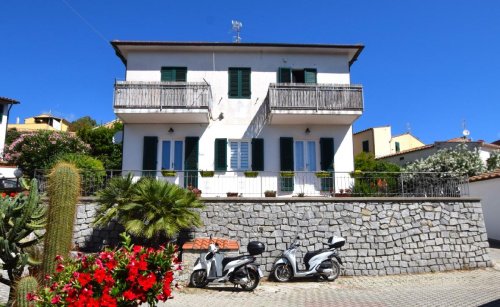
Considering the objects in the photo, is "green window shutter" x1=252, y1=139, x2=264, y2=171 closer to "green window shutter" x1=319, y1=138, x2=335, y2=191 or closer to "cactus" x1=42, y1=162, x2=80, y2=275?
"green window shutter" x1=319, y1=138, x2=335, y2=191

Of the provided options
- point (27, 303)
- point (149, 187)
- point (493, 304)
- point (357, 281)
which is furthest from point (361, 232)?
point (27, 303)

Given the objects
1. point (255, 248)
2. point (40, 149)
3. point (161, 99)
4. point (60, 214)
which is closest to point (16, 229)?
point (60, 214)

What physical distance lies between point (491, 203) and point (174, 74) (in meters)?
16.3

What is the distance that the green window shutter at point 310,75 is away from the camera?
1684cm

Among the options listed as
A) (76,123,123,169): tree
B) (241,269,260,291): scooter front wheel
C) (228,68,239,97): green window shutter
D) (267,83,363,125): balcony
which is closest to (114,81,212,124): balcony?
(228,68,239,97): green window shutter

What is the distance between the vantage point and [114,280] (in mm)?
4414

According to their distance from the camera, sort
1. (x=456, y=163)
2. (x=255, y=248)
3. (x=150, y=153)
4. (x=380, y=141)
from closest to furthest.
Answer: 1. (x=255, y=248)
2. (x=150, y=153)
3. (x=456, y=163)
4. (x=380, y=141)

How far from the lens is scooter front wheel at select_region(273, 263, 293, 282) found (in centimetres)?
1107

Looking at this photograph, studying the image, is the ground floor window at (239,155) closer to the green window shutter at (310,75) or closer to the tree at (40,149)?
the green window shutter at (310,75)

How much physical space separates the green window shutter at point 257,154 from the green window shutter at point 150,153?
4.14 metres

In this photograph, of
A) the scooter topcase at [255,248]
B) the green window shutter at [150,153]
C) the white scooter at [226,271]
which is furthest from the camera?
Answer: the green window shutter at [150,153]

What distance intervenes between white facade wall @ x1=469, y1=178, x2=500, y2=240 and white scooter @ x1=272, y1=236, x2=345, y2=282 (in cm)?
1130

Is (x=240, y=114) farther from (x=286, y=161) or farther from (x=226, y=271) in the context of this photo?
(x=226, y=271)

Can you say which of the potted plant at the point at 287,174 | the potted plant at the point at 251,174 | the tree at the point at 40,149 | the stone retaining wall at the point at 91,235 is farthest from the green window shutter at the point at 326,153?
the tree at the point at 40,149
